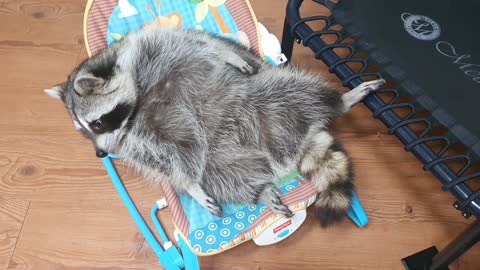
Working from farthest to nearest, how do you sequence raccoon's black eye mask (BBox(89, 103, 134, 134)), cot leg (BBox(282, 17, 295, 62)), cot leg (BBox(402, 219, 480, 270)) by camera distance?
cot leg (BBox(282, 17, 295, 62)), raccoon's black eye mask (BBox(89, 103, 134, 134)), cot leg (BBox(402, 219, 480, 270))

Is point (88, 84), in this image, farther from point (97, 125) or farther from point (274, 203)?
point (274, 203)

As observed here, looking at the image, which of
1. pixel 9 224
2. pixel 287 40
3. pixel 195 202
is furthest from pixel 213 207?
pixel 9 224

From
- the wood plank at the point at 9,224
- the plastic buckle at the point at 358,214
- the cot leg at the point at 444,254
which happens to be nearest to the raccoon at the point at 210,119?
the plastic buckle at the point at 358,214

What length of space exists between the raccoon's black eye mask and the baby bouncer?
20cm

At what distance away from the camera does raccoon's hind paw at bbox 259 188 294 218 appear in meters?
1.00

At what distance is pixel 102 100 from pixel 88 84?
0.05 m

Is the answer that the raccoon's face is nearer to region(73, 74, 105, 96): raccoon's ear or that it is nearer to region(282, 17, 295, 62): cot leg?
region(73, 74, 105, 96): raccoon's ear

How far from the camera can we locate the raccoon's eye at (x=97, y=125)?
984 millimetres

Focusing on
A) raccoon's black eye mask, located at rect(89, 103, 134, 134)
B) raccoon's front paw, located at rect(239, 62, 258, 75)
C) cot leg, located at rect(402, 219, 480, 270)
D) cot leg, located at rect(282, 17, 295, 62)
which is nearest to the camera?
cot leg, located at rect(402, 219, 480, 270)

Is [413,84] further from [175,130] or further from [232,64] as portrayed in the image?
[175,130]

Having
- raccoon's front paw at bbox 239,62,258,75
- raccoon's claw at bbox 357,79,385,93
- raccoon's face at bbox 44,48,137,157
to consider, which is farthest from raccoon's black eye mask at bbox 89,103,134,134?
raccoon's claw at bbox 357,79,385,93

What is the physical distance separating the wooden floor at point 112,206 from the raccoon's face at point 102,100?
32 centimetres

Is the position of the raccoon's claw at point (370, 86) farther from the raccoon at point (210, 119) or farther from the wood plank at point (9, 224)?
the wood plank at point (9, 224)

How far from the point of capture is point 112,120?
989 millimetres
